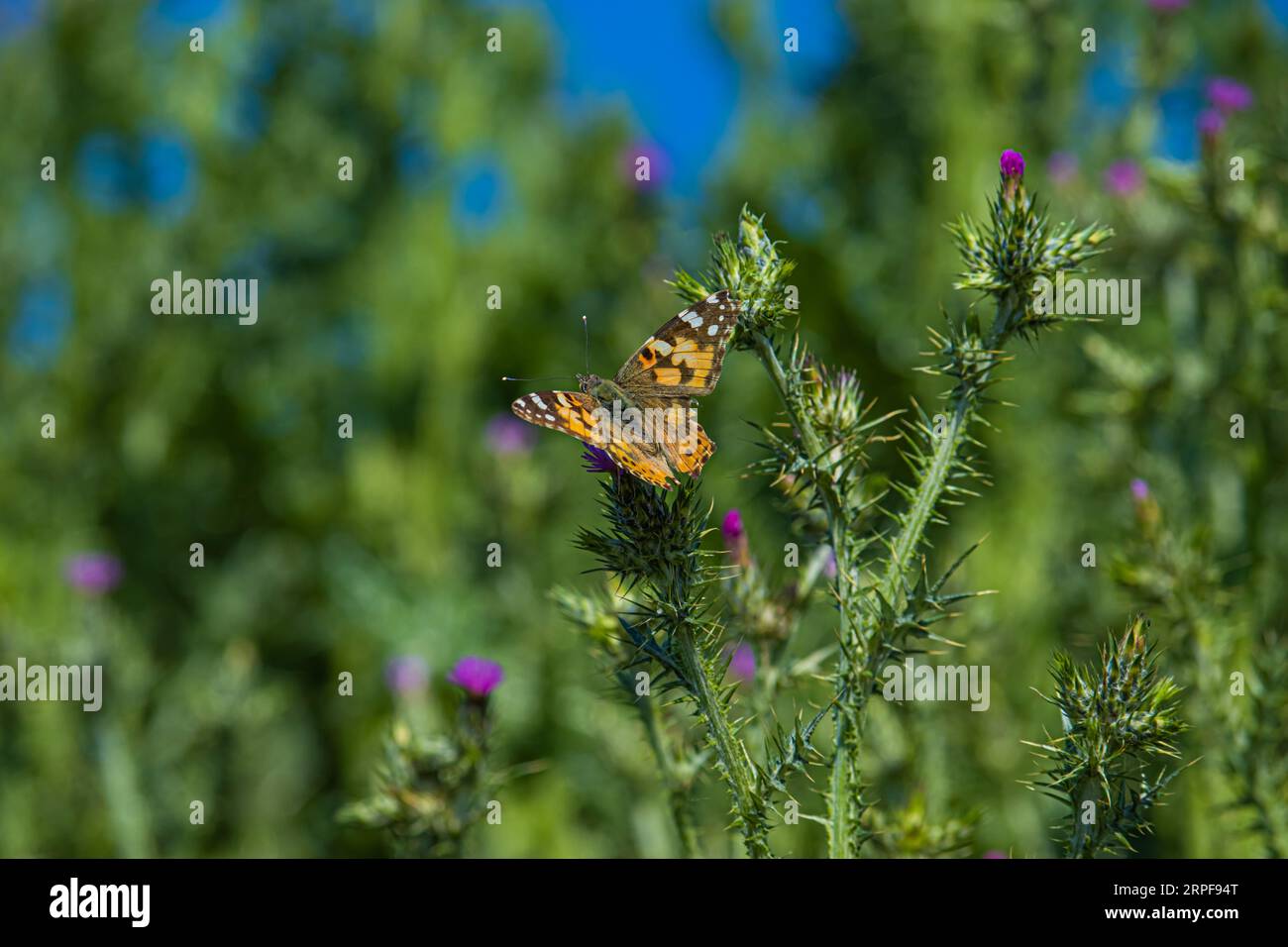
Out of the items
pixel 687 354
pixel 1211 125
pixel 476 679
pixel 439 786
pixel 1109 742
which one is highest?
pixel 1211 125

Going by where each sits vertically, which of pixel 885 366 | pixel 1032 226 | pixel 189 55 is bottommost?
pixel 1032 226

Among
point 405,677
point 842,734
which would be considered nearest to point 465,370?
point 405,677

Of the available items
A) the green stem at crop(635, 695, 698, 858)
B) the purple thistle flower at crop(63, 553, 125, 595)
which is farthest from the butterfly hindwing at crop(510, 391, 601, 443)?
the purple thistle flower at crop(63, 553, 125, 595)

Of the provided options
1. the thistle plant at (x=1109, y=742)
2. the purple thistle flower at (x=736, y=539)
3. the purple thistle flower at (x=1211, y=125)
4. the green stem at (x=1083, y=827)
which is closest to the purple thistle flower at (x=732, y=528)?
the purple thistle flower at (x=736, y=539)

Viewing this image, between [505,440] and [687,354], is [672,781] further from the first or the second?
[505,440]

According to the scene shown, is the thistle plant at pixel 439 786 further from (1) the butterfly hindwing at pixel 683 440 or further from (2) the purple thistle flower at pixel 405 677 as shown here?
(2) the purple thistle flower at pixel 405 677

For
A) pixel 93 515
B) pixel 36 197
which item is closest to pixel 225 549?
pixel 93 515

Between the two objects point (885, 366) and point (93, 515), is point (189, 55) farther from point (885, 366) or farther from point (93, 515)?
point (885, 366)
